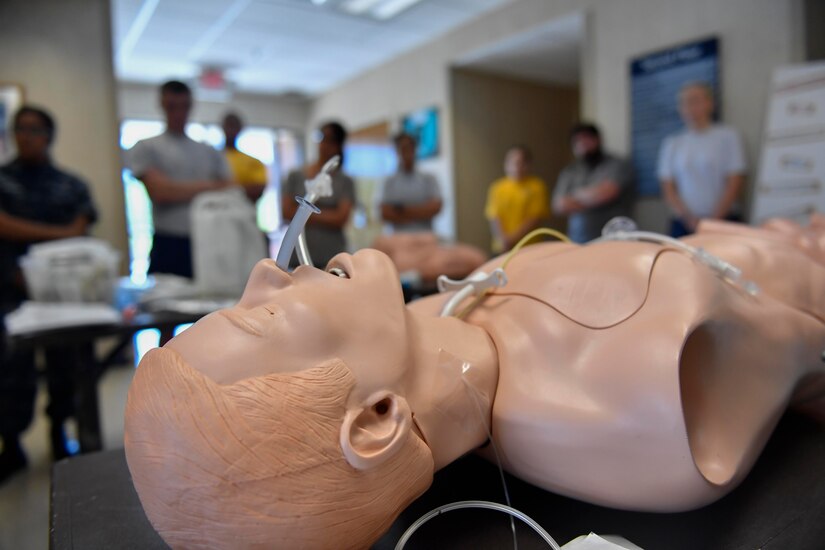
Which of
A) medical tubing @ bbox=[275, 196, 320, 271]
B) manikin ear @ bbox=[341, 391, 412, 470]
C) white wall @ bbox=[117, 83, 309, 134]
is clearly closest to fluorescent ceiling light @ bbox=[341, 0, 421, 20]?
white wall @ bbox=[117, 83, 309, 134]

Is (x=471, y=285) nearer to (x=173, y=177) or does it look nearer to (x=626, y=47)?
(x=173, y=177)

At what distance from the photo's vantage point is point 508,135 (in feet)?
21.8

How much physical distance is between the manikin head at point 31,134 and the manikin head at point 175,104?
0.50 m

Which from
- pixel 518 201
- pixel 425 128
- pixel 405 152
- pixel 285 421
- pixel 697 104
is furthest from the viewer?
pixel 425 128

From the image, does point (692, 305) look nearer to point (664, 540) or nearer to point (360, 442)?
point (664, 540)

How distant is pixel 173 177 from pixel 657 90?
350 cm

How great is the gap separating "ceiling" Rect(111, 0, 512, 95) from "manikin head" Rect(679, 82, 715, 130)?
2369mm

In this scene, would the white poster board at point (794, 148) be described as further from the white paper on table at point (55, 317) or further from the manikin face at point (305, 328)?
the white paper on table at point (55, 317)

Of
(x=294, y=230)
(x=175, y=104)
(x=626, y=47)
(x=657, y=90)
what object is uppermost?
(x=626, y=47)

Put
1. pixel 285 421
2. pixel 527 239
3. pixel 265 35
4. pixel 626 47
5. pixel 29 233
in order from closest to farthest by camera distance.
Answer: pixel 285 421
pixel 527 239
pixel 29 233
pixel 626 47
pixel 265 35

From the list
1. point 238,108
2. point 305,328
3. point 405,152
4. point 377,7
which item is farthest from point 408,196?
point 238,108

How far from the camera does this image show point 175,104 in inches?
105

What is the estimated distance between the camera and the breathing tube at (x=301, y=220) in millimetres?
708

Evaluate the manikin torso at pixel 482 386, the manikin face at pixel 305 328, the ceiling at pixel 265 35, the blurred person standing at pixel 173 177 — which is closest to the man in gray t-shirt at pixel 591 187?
the ceiling at pixel 265 35
